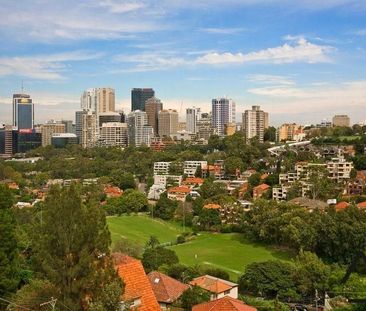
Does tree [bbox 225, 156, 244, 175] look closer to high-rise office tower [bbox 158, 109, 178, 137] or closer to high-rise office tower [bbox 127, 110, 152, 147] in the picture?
high-rise office tower [bbox 127, 110, 152, 147]

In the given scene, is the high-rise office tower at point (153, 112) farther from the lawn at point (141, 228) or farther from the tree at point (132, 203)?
the lawn at point (141, 228)

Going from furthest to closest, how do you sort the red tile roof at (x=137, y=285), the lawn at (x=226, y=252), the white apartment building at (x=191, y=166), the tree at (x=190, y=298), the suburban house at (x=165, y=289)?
the white apartment building at (x=191, y=166)
the lawn at (x=226, y=252)
the suburban house at (x=165, y=289)
the tree at (x=190, y=298)
the red tile roof at (x=137, y=285)

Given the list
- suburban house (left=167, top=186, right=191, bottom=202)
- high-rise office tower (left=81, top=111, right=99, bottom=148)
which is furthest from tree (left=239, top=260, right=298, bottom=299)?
high-rise office tower (left=81, top=111, right=99, bottom=148)

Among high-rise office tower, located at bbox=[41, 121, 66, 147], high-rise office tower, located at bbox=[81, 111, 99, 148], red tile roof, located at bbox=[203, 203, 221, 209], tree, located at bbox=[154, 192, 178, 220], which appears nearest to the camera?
red tile roof, located at bbox=[203, 203, 221, 209]

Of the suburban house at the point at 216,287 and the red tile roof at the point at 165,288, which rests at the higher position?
the red tile roof at the point at 165,288

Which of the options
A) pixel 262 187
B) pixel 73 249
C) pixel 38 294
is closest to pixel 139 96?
pixel 262 187

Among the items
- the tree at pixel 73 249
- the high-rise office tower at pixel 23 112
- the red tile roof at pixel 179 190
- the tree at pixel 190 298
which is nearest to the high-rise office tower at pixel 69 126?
the high-rise office tower at pixel 23 112

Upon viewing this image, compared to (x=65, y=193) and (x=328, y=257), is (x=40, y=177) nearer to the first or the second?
(x=328, y=257)
